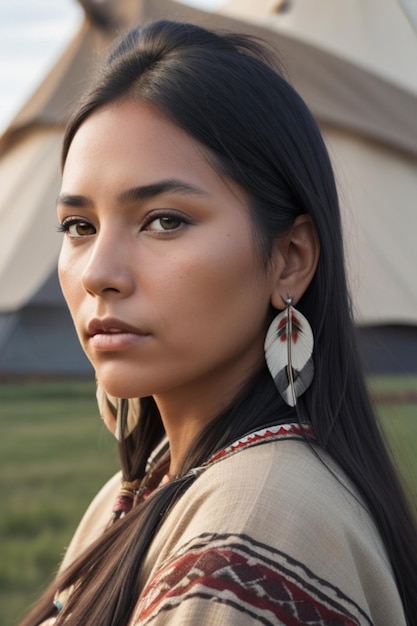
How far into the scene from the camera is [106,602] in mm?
1112

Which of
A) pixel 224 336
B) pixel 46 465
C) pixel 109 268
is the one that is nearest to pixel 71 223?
pixel 109 268

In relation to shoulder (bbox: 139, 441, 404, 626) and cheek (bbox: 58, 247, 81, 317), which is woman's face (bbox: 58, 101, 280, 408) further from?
shoulder (bbox: 139, 441, 404, 626)

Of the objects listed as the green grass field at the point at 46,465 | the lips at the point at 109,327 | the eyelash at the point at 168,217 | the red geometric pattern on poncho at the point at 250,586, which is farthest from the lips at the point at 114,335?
the green grass field at the point at 46,465

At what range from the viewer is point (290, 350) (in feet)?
3.95

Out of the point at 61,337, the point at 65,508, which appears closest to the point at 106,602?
the point at 65,508

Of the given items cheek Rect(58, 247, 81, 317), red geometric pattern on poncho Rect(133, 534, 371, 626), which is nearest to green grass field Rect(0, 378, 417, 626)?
cheek Rect(58, 247, 81, 317)

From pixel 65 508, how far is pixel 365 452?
9.64ft

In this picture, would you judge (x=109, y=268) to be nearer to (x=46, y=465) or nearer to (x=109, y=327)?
(x=109, y=327)

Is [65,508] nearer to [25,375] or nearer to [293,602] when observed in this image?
[25,375]

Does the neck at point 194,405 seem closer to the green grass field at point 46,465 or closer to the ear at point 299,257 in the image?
the ear at point 299,257

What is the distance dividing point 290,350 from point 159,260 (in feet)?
0.64

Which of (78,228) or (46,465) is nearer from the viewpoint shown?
(78,228)

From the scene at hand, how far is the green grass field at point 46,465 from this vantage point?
11.0 ft

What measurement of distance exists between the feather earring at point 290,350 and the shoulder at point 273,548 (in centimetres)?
11
